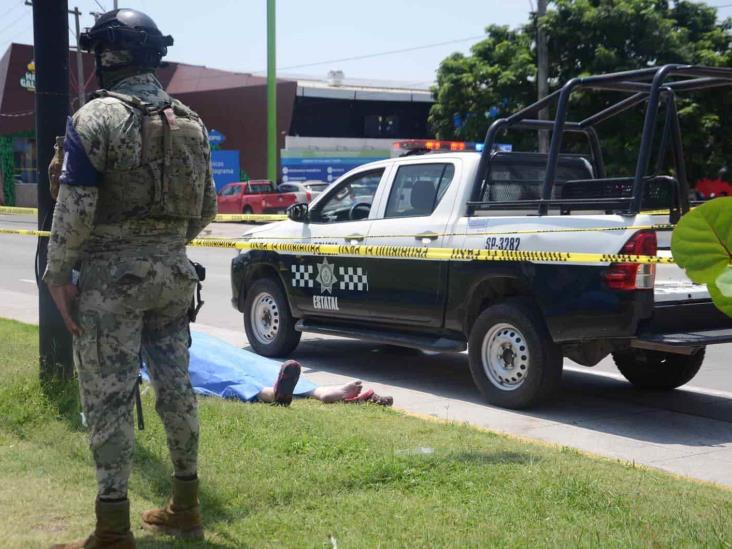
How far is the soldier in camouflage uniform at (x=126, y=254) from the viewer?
3662mm

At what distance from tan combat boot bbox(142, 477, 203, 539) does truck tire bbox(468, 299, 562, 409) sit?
3.65 metres

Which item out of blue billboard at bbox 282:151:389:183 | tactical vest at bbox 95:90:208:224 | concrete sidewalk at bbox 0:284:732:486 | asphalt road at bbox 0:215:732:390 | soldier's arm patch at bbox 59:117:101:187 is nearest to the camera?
soldier's arm patch at bbox 59:117:101:187

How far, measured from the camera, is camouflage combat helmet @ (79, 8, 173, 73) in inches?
153

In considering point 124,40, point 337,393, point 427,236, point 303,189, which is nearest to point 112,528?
point 124,40

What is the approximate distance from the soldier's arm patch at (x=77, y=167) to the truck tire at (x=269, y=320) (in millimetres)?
5803

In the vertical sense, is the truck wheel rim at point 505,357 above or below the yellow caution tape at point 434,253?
below

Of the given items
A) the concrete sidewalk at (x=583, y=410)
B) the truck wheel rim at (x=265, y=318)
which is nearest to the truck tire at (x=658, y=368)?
the concrete sidewalk at (x=583, y=410)

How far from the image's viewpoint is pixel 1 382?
252 inches

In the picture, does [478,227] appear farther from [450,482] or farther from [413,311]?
[450,482]

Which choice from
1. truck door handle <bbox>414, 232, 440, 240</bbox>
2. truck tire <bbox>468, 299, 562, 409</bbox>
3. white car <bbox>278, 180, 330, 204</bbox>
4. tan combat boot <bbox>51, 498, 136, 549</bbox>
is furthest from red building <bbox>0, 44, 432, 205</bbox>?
tan combat boot <bbox>51, 498, 136, 549</bbox>

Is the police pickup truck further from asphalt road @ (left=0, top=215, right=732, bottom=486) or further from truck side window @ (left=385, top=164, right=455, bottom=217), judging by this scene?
asphalt road @ (left=0, top=215, right=732, bottom=486)

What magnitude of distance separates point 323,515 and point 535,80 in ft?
92.5

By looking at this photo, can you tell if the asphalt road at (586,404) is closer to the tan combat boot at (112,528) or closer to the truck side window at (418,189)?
the truck side window at (418,189)

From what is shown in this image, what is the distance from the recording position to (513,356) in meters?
7.36
